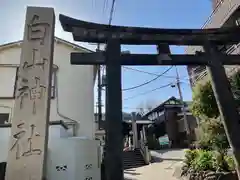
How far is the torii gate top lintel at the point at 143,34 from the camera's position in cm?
569

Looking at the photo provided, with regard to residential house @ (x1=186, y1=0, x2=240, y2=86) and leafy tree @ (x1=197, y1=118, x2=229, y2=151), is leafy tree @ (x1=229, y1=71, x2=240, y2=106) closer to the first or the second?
residential house @ (x1=186, y1=0, x2=240, y2=86)

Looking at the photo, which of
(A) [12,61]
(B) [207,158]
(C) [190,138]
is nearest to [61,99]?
(A) [12,61]

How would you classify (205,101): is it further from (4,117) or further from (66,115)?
(4,117)

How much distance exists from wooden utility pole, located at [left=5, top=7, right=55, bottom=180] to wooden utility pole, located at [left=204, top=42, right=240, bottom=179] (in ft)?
14.1

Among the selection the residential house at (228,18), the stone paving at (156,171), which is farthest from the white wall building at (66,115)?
the residential house at (228,18)

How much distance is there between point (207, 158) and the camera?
417 inches

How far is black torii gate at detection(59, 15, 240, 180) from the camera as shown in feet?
15.2

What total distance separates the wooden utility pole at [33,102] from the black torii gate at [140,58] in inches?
37.9

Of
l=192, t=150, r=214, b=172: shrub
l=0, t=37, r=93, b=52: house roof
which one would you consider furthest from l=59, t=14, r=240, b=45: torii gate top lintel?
l=0, t=37, r=93, b=52: house roof

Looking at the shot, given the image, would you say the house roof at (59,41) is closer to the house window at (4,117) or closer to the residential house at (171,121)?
the house window at (4,117)

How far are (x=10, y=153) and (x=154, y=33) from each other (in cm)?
480

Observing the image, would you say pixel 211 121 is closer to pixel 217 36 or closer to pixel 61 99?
pixel 217 36

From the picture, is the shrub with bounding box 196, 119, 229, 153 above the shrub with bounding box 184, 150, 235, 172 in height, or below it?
above

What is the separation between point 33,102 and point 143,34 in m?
3.45
